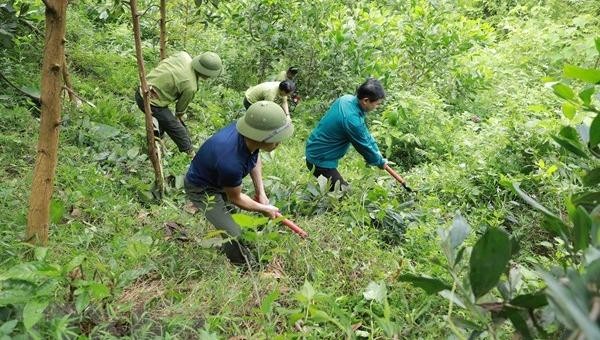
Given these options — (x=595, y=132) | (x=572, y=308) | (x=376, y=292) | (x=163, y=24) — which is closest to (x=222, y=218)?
(x=376, y=292)

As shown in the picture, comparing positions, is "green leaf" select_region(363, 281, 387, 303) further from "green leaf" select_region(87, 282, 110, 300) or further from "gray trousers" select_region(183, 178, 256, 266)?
"green leaf" select_region(87, 282, 110, 300)

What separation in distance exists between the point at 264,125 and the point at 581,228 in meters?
2.00

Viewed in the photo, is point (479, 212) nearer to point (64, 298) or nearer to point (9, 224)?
point (64, 298)

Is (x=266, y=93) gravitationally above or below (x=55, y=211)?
below

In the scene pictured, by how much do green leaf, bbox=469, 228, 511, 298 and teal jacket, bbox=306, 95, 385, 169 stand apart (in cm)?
308

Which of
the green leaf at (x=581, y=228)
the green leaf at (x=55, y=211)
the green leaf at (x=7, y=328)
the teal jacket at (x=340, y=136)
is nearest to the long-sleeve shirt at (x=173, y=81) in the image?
the teal jacket at (x=340, y=136)

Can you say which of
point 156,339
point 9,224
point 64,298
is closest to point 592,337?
point 156,339

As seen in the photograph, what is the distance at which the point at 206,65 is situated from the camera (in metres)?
4.76

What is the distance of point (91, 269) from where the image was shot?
2.67 m

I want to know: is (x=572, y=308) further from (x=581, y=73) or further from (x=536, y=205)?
(x=581, y=73)

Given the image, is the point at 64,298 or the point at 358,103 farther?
the point at 358,103

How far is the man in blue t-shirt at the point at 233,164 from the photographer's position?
2.83 meters

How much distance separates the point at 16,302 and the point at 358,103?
9.64ft

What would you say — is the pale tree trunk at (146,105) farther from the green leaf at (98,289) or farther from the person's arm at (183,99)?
the green leaf at (98,289)
